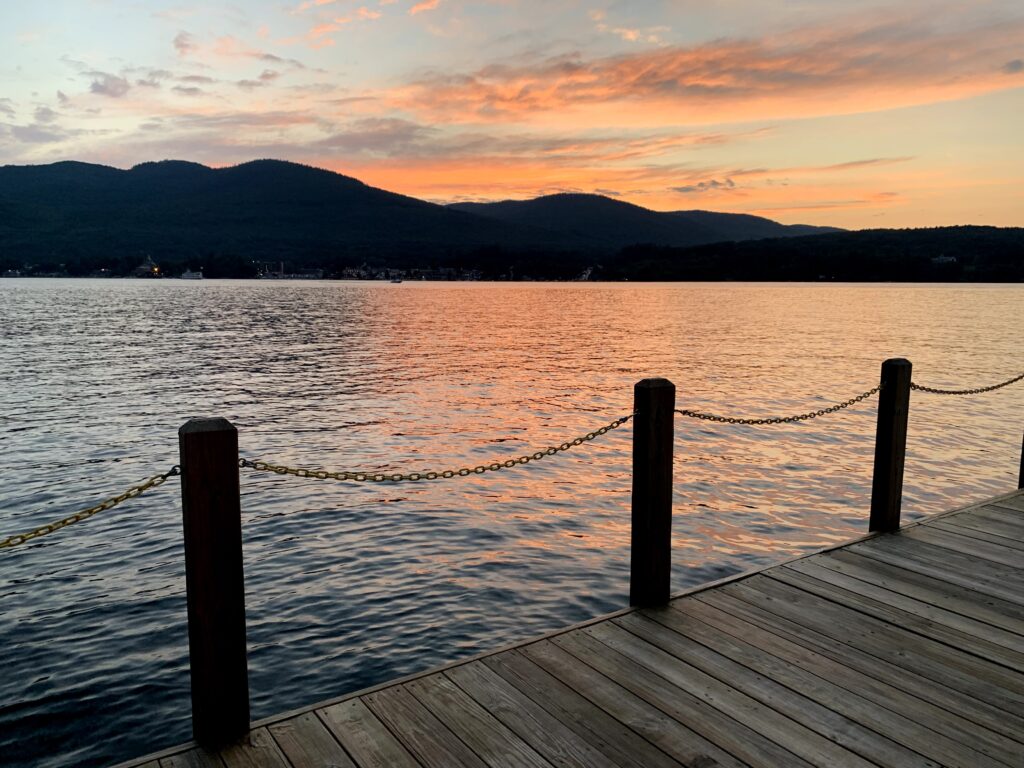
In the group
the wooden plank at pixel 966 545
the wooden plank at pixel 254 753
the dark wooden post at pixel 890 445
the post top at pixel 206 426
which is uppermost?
the post top at pixel 206 426

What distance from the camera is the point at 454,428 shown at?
18.7 metres

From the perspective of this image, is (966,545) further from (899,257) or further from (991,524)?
(899,257)

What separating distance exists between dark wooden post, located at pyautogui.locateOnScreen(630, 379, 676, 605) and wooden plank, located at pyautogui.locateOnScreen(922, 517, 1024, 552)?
3858 millimetres

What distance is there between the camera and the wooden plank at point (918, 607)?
16.3ft

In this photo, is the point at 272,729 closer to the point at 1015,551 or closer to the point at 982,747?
the point at 982,747

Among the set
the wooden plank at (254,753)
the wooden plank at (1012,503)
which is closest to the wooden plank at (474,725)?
the wooden plank at (254,753)

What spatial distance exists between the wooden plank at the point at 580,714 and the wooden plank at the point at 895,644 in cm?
202

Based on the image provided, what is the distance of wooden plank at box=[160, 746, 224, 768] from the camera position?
358 cm

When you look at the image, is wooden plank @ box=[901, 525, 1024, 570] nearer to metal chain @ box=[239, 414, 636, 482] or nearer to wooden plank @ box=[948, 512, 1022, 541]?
wooden plank @ box=[948, 512, 1022, 541]

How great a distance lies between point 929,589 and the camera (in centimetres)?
586

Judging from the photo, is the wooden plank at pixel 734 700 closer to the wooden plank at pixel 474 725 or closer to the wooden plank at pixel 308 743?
the wooden plank at pixel 474 725

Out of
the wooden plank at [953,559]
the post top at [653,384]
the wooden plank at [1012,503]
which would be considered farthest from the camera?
the wooden plank at [1012,503]

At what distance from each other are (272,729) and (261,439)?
13.8m

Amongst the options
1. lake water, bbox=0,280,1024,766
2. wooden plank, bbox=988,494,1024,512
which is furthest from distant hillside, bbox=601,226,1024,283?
wooden plank, bbox=988,494,1024,512
